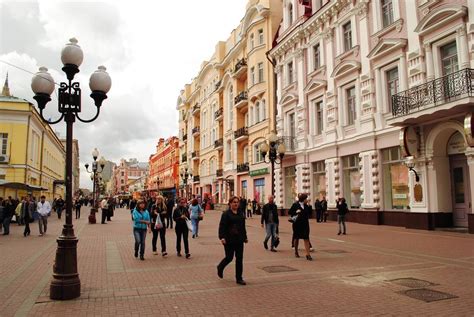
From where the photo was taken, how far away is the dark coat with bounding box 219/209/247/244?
26.4 ft

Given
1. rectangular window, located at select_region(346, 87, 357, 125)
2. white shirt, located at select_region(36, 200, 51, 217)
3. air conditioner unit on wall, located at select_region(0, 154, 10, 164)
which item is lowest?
white shirt, located at select_region(36, 200, 51, 217)

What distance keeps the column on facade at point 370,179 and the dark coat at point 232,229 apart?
14588 millimetres

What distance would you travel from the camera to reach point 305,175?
28.2 meters

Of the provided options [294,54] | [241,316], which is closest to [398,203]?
[294,54]

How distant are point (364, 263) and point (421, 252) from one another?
265 centimetres

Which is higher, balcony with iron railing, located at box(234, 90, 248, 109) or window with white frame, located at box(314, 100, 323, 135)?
balcony with iron railing, located at box(234, 90, 248, 109)

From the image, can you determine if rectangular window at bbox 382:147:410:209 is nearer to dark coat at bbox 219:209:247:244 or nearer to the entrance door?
the entrance door

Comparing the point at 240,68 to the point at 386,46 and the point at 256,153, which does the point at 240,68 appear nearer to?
the point at 256,153

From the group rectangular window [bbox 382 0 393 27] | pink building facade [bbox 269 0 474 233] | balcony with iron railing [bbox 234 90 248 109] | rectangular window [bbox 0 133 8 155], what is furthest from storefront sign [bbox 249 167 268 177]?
rectangular window [bbox 0 133 8 155]

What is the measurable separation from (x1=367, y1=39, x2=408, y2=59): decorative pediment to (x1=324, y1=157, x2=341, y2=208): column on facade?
6.58 metres

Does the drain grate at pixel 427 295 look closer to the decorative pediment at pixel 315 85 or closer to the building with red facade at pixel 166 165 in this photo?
the decorative pediment at pixel 315 85

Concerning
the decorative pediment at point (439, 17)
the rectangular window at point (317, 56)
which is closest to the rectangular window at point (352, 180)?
the rectangular window at point (317, 56)

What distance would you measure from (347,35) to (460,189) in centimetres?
1139

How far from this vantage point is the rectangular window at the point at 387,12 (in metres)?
20.7
